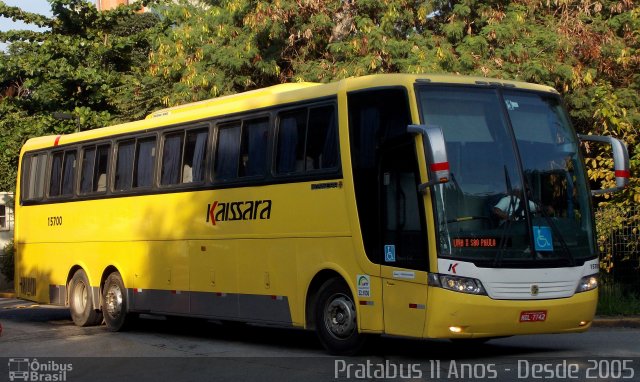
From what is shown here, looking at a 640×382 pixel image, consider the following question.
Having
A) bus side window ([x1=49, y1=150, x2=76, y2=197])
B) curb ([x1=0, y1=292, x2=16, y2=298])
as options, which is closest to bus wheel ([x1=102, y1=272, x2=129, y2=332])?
bus side window ([x1=49, y1=150, x2=76, y2=197])

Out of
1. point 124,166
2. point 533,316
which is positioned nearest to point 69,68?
point 124,166

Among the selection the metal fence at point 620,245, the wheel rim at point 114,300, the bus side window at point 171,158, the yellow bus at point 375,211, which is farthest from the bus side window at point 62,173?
the metal fence at point 620,245

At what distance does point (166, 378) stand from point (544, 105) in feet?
18.7

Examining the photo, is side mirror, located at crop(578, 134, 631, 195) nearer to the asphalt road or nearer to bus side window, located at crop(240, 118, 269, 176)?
the asphalt road

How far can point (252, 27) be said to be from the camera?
24.1 metres

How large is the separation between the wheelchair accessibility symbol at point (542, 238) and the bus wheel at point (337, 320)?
242 centimetres

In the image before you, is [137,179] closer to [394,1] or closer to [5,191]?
[394,1]

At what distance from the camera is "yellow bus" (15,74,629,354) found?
12188 millimetres

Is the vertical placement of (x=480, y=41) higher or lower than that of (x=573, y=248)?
higher

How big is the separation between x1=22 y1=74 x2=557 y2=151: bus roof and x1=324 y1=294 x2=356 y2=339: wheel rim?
2654 mm

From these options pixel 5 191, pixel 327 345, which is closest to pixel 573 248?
pixel 327 345

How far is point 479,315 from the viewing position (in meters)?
12.1

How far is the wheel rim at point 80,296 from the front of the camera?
19.9m

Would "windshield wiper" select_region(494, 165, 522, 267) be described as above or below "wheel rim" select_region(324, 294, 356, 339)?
above
